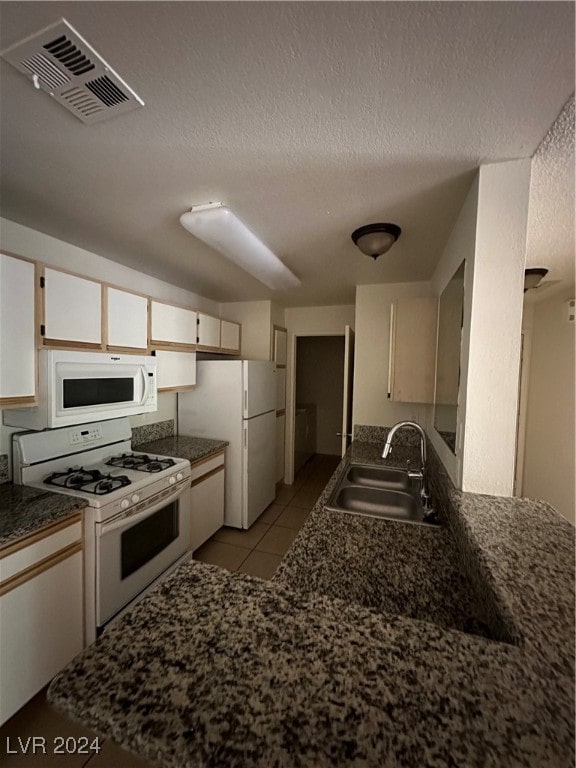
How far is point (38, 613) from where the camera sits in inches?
52.0

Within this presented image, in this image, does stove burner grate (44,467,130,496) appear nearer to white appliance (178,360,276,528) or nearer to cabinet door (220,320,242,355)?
white appliance (178,360,276,528)

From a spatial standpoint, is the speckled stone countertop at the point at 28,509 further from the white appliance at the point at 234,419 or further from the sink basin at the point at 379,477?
the sink basin at the point at 379,477

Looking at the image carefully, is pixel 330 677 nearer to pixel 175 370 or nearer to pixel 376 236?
pixel 376 236

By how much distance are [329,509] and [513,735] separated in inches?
39.6

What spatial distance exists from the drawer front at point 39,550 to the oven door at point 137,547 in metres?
0.11

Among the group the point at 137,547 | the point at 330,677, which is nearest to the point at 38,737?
the point at 137,547

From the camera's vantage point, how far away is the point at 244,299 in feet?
11.3

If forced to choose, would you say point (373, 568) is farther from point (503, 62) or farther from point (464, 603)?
point (503, 62)

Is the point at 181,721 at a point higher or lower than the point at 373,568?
higher

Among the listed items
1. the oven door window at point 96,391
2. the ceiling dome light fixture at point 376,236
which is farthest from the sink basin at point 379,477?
the oven door window at point 96,391

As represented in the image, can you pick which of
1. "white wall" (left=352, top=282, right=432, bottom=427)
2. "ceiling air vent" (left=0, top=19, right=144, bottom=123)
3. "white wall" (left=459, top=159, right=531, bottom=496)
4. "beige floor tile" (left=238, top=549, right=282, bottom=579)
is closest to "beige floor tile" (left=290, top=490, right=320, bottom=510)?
"beige floor tile" (left=238, top=549, right=282, bottom=579)

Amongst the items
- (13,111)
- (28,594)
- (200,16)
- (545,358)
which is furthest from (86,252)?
(545,358)

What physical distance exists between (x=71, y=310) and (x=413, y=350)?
217cm

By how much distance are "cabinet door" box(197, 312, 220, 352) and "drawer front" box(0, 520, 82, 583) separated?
1.74 meters
